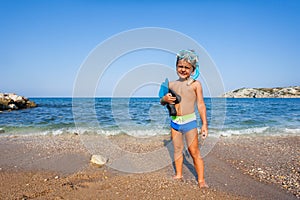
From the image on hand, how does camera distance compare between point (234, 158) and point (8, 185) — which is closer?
point (8, 185)

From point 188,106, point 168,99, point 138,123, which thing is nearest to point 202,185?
point 188,106

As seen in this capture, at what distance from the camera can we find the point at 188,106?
398 cm

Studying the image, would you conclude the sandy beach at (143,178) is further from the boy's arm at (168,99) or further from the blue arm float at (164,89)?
the blue arm float at (164,89)

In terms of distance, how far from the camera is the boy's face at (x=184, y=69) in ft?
12.7

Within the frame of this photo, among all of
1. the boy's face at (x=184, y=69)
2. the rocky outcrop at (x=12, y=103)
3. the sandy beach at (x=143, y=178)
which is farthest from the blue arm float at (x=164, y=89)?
the rocky outcrop at (x=12, y=103)

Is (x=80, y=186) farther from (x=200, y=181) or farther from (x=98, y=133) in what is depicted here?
(x=98, y=133)

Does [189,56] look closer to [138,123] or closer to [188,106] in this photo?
[188,106]

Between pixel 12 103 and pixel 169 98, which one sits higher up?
pixel 169 98

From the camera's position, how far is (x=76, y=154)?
6121 mm

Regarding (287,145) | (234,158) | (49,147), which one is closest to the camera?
(234,158)

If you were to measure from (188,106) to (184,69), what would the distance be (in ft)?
2.04

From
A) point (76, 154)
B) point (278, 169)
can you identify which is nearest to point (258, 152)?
point (278, 169)

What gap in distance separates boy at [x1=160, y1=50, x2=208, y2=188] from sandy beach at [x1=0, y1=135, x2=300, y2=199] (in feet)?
1.84

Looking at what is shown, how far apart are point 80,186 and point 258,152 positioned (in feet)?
16.2
